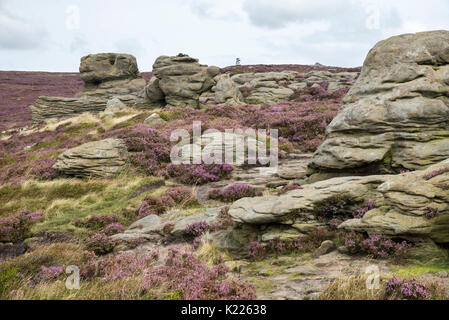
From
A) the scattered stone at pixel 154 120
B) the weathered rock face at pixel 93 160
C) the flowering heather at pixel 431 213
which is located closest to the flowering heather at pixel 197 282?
the flowering heather at pixel 431 213

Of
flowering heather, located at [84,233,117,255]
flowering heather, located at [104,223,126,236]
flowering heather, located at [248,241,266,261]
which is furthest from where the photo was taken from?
flowering heather, located at [104,223,126,236]

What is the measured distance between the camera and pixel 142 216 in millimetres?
12930

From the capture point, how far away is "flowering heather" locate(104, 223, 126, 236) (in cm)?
1149

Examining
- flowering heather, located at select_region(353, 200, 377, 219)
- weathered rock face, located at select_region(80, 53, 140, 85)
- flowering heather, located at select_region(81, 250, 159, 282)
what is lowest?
flowering heather, located at select_region(81, 250, 159, 282)

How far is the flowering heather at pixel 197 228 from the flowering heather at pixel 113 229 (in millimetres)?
3105

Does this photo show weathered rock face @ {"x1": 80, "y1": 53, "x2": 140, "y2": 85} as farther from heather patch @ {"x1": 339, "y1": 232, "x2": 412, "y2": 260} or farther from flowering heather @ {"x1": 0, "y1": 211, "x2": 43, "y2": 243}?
heather patch @ {"x1": 339, "y1": 232, "x2": 412, "y2": 260}

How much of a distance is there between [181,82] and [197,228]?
3144cm

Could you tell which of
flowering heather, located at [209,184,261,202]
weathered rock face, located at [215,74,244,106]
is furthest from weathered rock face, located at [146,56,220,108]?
flowering heather, located at [209,184,261,202]

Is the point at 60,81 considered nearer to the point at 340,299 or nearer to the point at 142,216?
the point at 142,216

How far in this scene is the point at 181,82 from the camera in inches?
1524

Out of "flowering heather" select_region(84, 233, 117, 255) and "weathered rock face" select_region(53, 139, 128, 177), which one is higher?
"weathered rock face" select_region(53, 139, 128, 177)

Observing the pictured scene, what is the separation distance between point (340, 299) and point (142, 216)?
31.7 ft

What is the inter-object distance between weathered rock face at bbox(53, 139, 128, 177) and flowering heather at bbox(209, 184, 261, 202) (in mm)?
7355
